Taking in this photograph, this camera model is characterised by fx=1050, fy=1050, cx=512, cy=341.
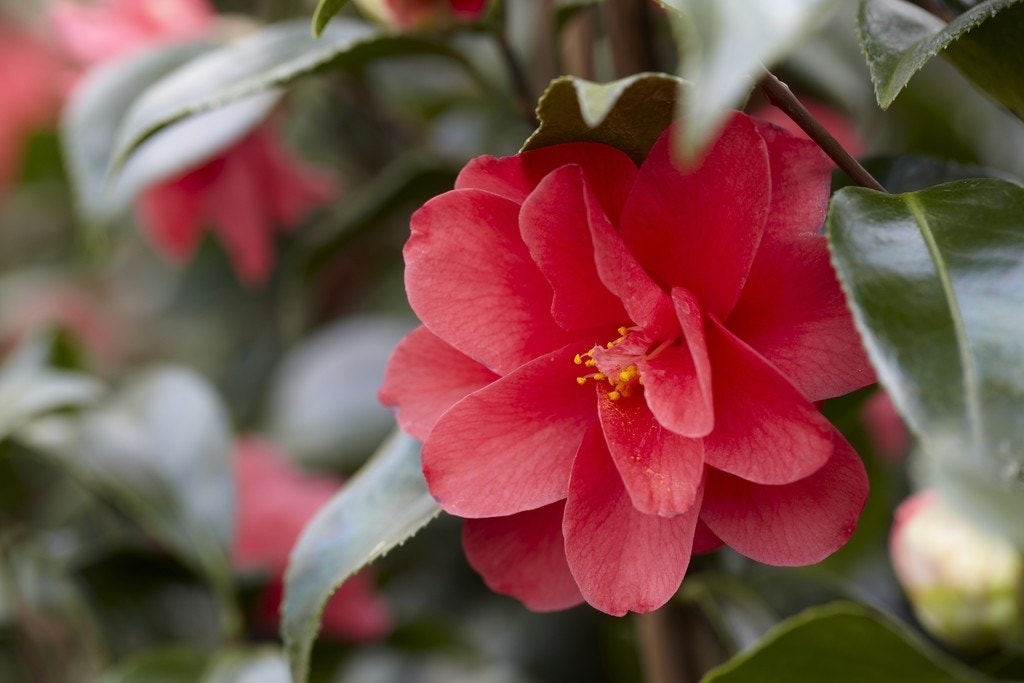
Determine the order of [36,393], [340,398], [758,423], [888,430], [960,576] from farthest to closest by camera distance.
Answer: [888,430], [340,398], [36,393], [960,576], [758,423]

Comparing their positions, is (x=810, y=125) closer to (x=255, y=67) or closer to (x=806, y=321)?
(x=806, y=321)

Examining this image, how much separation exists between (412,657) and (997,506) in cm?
60

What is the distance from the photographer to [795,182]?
1.29 feet

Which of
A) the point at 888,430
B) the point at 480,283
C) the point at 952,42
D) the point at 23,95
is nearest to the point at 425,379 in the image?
the point at 480,283

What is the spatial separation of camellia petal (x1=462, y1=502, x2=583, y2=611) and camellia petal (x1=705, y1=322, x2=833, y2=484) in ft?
0.30

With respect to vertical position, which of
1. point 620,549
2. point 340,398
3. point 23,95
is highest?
point 620,549

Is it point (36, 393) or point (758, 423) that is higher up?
point (758, 423)

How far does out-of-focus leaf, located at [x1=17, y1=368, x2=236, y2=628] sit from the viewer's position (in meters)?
0.75

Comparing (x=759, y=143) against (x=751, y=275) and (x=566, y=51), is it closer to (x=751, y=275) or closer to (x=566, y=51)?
(x=751, y=275)

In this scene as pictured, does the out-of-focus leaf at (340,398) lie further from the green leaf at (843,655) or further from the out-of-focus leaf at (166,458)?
the green leaf at (843,655)

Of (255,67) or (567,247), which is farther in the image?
(255,67)

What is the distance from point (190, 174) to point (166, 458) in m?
0.28

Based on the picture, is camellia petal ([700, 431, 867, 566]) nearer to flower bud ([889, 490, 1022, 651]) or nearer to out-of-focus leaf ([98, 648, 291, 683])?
flower bud ([889, 490, 1022, 651])

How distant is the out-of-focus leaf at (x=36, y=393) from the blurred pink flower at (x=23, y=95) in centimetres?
49
